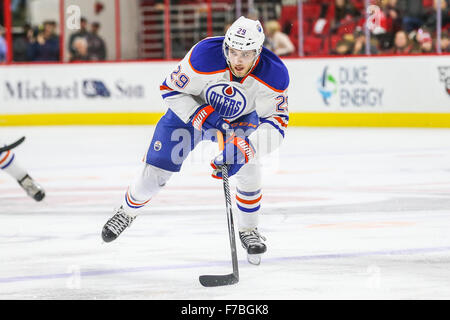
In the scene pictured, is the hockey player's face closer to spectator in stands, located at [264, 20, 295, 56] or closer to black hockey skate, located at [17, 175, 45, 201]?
black hockey skate, located at [17, 175, 45, 201]

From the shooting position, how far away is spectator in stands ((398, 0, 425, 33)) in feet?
39.5

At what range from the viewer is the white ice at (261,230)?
402 cm

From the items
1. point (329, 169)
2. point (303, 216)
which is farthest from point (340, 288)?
point (329, 169)

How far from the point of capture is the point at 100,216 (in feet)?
19.9

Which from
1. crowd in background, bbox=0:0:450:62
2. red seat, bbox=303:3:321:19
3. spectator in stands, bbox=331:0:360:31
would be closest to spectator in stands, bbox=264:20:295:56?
crowd in background, bbox=0:0:450:62

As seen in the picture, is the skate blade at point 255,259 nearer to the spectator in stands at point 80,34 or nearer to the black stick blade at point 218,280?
the black stick blade at point 218,280

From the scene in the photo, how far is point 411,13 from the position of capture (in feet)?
40.0

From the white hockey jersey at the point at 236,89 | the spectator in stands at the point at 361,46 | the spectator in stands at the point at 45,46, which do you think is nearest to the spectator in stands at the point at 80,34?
the spectator in stands at the point at 45,46

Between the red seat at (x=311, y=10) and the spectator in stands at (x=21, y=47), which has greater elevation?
the red seat at (x=311, y=10)

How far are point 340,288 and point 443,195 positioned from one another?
9.67ft

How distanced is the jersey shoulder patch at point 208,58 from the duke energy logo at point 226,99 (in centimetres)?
10

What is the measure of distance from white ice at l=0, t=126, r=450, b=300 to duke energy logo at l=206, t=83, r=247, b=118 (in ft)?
2.32

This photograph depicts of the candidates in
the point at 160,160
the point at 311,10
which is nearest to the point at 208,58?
the point at 160,160
